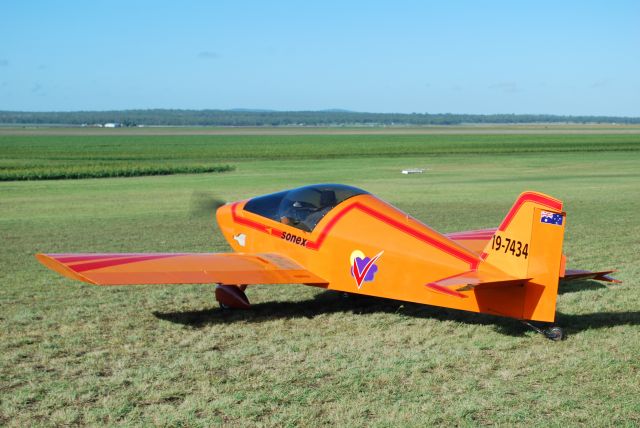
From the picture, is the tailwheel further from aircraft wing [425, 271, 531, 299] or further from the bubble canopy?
aircraft wing [425, 271, 531, 299]

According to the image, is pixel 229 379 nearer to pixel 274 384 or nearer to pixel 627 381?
pixel 274 384

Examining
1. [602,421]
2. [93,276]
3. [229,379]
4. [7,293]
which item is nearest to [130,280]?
[93,276]

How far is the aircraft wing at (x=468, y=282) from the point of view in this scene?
708 centimetres

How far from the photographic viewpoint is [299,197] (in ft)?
31.2

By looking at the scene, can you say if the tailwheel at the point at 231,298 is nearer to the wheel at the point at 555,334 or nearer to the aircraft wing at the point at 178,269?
the aircraft wing at the point at 178,269

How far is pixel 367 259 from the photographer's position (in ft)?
27.4

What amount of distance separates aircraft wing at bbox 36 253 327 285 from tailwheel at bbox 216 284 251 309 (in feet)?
1.26

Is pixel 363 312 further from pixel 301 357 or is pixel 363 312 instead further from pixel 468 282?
pixel 468 282

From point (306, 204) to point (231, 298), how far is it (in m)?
1.50

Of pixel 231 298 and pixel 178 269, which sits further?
pixel 231 298

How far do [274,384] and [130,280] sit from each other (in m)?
2.47

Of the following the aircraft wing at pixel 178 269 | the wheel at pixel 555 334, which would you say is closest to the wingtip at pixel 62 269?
the aircraft wing at pixel 178 269

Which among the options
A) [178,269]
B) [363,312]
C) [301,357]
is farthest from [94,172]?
[301,357]

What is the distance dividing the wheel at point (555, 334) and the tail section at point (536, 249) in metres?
0.53
